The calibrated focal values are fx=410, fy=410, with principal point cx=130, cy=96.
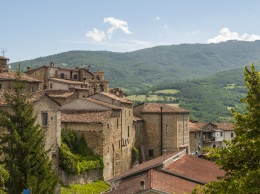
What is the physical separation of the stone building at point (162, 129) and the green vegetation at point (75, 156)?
16.9 metres

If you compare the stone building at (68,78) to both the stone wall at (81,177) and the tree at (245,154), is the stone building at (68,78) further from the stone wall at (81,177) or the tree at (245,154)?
the tree at (245,154)

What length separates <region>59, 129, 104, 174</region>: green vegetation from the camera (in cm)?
3866

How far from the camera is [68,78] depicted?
79.6 m

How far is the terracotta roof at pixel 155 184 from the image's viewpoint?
2167 cm

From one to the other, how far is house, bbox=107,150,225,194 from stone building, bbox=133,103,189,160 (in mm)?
25398

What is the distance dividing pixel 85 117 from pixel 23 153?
1672 cm

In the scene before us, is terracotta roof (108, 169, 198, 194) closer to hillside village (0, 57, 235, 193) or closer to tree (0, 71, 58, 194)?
hillside village (0, 57, 235, 193)

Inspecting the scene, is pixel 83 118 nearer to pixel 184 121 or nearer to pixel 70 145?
pixel 70 145

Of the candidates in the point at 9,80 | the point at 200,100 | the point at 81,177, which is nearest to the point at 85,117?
the point at 81,177

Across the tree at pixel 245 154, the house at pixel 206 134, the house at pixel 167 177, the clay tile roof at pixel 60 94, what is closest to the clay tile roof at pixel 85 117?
the clay tile roof at pixel 60 94

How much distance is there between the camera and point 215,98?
186500 millimetres

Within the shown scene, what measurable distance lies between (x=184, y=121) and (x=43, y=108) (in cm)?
2806

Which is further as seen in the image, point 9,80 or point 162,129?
point 162,129

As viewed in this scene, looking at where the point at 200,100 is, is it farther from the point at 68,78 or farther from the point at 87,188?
the point at 87,188
